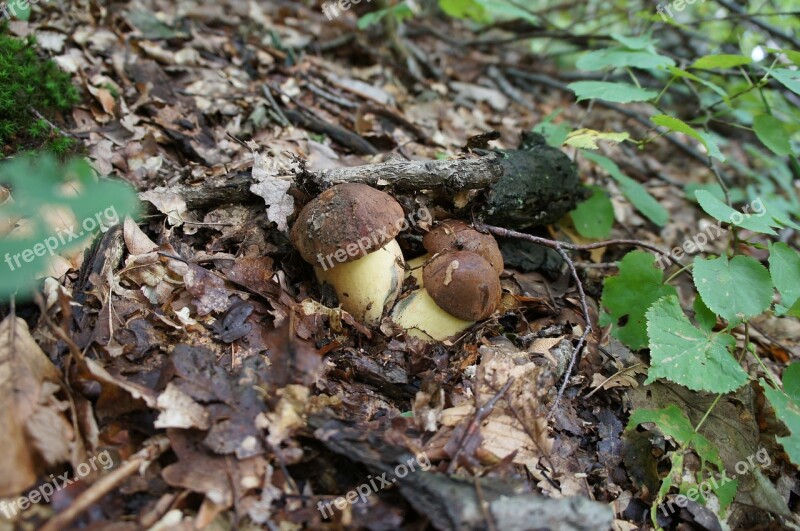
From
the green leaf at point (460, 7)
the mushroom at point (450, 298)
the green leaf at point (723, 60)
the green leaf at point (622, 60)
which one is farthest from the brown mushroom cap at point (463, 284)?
the green leaf at point (460, 7)

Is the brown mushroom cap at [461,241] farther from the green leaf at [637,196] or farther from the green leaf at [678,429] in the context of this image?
the green leaf at [637,196]

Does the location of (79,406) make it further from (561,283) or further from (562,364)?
(561,283)

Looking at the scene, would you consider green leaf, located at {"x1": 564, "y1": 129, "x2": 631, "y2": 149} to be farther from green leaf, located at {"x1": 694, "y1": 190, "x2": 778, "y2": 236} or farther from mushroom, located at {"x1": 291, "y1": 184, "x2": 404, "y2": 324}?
mushroom, located at {"x1": 291, "y1": 184, "x2": 404, "y2": 324}

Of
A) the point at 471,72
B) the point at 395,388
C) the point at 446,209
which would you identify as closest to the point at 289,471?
the point at 395,388

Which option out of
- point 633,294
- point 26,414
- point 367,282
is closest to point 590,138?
point 633,294

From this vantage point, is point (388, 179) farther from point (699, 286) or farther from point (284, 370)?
point (699, 286)

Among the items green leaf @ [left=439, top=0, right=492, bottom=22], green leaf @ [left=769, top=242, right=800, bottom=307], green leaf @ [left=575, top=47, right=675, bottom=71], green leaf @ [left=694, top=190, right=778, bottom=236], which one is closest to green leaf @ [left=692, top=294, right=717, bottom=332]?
green leaf @ [left=769, top=242, right=800, bottom=307]

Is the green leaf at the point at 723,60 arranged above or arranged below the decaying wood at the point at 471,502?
above
